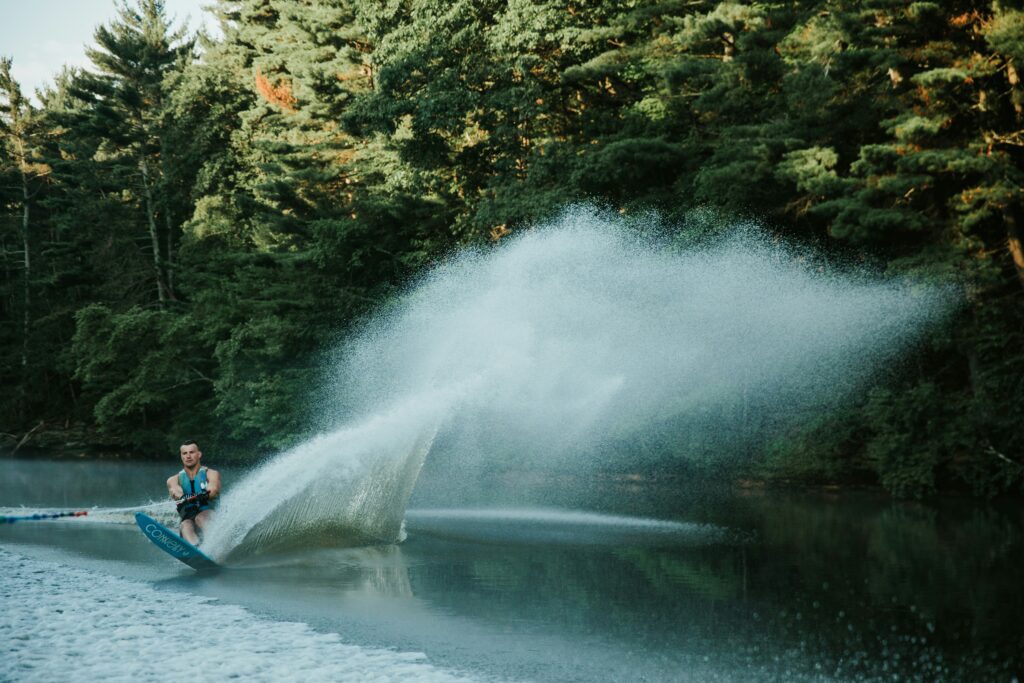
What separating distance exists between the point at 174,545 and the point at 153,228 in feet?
Result: 134

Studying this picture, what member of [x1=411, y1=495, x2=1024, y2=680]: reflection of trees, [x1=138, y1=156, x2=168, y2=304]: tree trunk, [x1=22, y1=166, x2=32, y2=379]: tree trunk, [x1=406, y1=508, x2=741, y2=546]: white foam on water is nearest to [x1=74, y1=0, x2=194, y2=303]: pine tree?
[x1=138, y1=156, x2=168, y2=304]: tree trunk

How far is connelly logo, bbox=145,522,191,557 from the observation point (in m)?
11.8

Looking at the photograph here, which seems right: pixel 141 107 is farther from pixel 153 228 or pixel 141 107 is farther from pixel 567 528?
pixel 567 528

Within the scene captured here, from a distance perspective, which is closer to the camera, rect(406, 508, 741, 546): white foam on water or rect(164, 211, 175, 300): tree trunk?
rect(406, 508, 741, 546): white foam on water

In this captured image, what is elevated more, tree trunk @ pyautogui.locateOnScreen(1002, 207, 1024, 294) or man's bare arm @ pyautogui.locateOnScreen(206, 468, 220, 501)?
tree trunk @ pyautogui.locateOnScreen(1002, 207, 1024, 294)

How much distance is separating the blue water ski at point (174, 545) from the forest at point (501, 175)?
15718 mm

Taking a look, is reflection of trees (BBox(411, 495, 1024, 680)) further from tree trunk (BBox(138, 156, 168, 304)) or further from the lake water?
tree trunk (BBox(138, 156, 168, 304))

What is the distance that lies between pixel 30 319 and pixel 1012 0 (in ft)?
155

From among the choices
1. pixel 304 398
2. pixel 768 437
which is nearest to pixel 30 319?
pixel 304 398

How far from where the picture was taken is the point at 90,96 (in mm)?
50625

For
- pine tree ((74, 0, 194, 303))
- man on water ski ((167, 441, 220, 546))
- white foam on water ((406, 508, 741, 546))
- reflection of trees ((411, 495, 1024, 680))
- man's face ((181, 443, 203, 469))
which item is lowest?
reflection of trees ((411, 495, 1024, 680))

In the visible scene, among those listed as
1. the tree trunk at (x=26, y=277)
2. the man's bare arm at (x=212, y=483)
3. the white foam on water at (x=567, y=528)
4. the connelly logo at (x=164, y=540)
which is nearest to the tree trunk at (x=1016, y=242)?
the white foam on water at (x=567, y=528)

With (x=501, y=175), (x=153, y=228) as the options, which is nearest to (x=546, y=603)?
(x=501, y=175)

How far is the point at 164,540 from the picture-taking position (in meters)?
12.0
